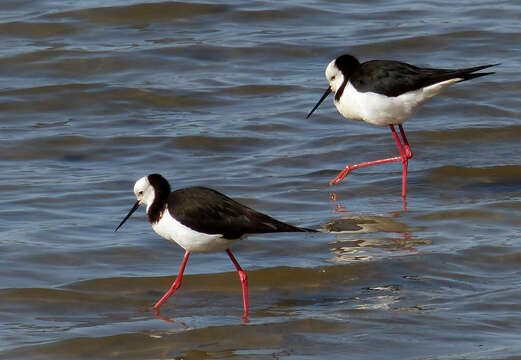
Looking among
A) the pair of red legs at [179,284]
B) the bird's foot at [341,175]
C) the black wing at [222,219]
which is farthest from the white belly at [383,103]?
the black wing at [222,219]

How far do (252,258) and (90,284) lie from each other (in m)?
1.37

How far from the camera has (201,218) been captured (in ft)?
24.2

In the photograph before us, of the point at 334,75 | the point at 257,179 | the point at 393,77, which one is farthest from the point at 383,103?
the point at 257,179

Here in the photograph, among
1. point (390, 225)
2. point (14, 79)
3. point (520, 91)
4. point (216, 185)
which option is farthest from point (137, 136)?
point (520, 91)

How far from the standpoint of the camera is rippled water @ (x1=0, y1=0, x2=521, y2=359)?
722 centimetres

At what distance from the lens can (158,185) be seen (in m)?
7.67

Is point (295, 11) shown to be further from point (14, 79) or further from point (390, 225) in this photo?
point (390, 225)

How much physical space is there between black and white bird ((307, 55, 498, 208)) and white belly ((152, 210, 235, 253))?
11.2ft

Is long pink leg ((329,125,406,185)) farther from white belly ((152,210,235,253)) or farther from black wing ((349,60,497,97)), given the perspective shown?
white belly ((152,210,235,253))

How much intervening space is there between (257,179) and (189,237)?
3757 millimetres

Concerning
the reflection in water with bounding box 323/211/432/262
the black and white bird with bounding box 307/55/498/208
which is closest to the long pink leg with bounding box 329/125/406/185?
the black and white bird with bounding box 307/55/498/208

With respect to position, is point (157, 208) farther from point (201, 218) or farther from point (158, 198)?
point (201, 218)

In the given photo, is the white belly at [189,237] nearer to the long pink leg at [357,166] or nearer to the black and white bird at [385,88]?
the black and white bird at [385,88]

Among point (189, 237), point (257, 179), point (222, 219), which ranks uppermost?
point (222, 219)
